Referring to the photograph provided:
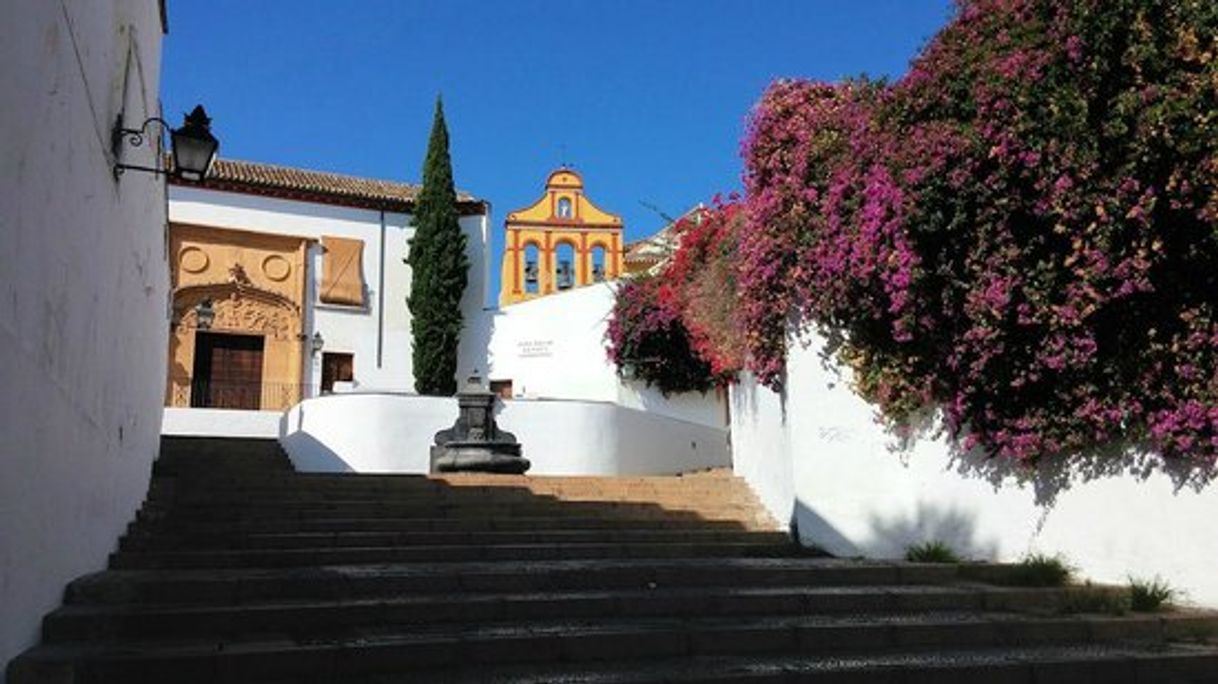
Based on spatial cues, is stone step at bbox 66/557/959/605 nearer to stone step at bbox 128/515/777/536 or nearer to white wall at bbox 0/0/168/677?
white wall at bbox 0/0/168/677

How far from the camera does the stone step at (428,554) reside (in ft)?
21.9

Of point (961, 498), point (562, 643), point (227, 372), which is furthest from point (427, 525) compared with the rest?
point (227, 372)

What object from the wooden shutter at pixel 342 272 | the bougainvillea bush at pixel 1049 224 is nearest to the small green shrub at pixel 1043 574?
the bougainvillea bush at pixel 1049 224

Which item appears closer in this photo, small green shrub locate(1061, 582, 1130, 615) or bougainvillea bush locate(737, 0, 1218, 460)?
bougainvillea bush locate(737, 0, 1218, 460)

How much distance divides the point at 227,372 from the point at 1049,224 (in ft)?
72.7

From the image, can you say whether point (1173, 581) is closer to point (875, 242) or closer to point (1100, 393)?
point (1100, 393)

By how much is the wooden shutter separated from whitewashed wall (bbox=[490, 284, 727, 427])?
363cm

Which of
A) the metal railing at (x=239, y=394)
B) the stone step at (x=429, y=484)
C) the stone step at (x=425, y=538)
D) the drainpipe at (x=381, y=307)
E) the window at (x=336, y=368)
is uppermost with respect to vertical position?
the drainpipe at (x=381, y=307)

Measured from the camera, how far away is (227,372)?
25016 mm

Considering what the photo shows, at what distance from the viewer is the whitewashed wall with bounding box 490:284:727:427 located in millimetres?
21281

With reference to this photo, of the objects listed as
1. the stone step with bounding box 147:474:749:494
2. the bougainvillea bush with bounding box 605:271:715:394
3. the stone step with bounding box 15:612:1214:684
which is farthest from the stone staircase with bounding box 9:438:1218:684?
the bougainvillea bush with bounding box 605:271:715:394

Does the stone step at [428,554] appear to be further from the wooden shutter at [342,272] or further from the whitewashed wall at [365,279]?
the wooden shutter at [342,272]

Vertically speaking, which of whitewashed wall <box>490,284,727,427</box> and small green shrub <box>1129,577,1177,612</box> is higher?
whitewashed wall <box>490,284,727,427</box>

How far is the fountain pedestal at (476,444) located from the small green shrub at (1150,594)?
327 inches
